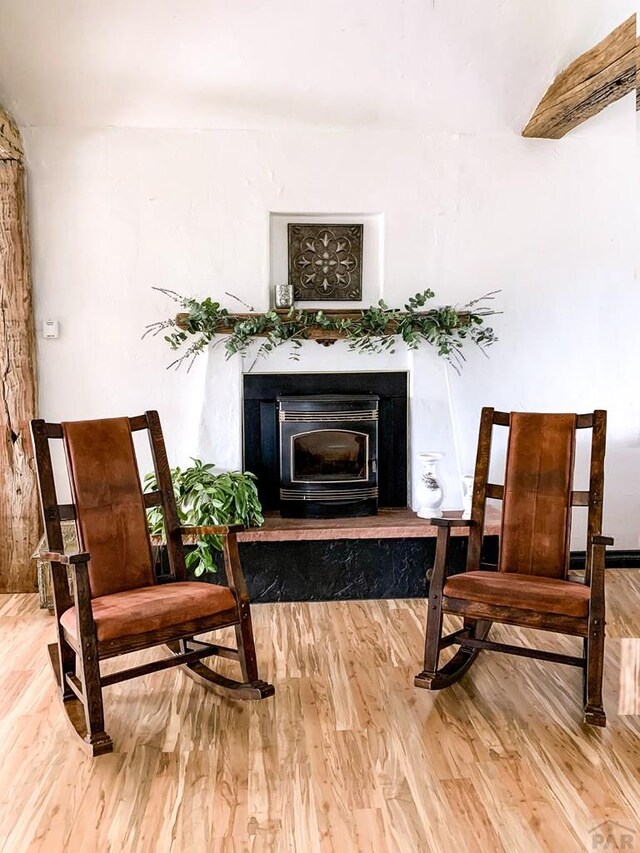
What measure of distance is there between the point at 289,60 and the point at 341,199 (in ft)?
2.53

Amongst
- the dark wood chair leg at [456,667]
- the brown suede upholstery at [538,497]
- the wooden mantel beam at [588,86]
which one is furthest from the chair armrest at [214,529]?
the wooden mantel beam at [588,86]

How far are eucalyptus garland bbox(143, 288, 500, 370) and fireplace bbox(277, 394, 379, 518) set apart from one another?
1.10 feet

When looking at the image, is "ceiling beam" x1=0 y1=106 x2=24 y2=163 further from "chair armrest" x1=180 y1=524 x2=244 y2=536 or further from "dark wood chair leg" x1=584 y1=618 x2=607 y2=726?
"dark wood chair leg" x1=584 y1=618 x2=607 y2=726

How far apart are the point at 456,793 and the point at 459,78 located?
3408mm

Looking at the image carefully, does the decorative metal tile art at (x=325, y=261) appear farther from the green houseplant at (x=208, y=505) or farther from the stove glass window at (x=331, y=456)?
the green houseplant at (x=208, y=505)

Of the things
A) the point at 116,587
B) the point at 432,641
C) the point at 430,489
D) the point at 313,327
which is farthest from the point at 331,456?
the point at 116,587

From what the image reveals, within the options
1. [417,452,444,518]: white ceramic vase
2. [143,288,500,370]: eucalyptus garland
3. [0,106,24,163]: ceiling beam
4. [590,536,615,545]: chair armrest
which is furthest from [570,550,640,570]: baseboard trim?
[0,106,24,163]: ceiling beam

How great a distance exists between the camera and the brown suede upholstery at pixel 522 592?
111 inches

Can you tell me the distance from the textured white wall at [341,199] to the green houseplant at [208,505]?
31cm

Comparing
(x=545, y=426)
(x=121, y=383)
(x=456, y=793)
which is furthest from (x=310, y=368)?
(x=456, y=793)

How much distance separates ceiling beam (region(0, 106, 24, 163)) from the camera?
3955mm

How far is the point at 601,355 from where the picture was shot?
4645mm

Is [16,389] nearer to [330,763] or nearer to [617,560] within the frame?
[330,763]

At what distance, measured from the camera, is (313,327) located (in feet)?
13.9
